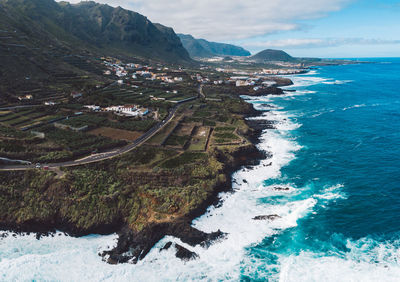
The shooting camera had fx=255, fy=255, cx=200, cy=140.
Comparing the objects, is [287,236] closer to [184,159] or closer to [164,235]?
[164,235]

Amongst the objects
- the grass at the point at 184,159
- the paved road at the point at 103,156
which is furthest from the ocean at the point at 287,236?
the paved road at the point at 103,156

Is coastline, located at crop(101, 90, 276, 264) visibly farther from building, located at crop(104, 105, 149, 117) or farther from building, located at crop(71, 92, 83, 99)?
building, located at crop(71, 92, 83, 99)

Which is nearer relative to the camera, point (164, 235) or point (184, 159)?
point (164, 235)

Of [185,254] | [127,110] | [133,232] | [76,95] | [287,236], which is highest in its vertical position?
[76,95]

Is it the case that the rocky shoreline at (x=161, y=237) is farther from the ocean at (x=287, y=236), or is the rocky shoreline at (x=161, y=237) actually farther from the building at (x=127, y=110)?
the building at (x=127, y=110)

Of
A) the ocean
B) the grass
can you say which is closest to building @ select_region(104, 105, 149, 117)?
the grass

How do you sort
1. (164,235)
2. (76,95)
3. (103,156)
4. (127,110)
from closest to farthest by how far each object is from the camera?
(164,235) → (103,156) → (127,110) → (76,95)

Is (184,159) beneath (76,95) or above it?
beneath

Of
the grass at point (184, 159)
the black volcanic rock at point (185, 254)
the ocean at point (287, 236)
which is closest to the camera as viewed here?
the ocean at point (287, 236)

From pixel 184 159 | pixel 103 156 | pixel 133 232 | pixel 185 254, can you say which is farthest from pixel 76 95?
pixel 185 254

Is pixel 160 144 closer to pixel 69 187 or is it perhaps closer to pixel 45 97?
pixel 69 187
